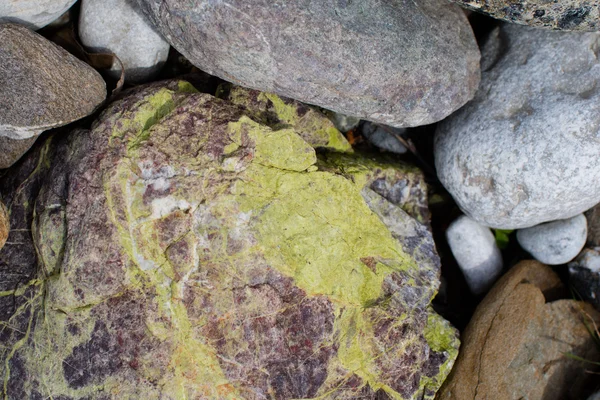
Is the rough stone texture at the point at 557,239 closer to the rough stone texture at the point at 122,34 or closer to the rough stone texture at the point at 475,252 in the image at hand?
the rough stone texture at the point at 475,252

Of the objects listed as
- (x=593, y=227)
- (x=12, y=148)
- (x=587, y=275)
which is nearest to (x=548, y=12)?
(x=593, y=227)

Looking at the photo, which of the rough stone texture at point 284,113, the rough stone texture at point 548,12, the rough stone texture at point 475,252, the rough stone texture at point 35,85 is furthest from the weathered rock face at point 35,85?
the rough stone texture at point 475,252

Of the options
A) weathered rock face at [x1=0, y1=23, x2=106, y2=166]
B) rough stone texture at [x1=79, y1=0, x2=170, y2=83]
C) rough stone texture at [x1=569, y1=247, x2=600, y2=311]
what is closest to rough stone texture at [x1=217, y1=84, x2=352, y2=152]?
rough stone texture at [x1=79, y1=0, x2=170, y2=83]

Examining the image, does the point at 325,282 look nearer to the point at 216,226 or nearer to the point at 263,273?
the point at 263,273

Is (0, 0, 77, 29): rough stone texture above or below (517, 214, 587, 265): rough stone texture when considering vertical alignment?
above

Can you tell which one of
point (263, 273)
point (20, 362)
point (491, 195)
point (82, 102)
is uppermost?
point (491, 195)

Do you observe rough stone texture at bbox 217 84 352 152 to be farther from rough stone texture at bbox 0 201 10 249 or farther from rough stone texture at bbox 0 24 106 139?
rough stone texture at bbox 0 201 10 249

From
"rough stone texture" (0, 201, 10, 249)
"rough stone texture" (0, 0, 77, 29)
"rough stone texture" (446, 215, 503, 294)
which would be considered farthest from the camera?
"rough stone texture" (446, 215, 503, 294)

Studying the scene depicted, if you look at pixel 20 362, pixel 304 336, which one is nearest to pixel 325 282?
pixel 304 336
